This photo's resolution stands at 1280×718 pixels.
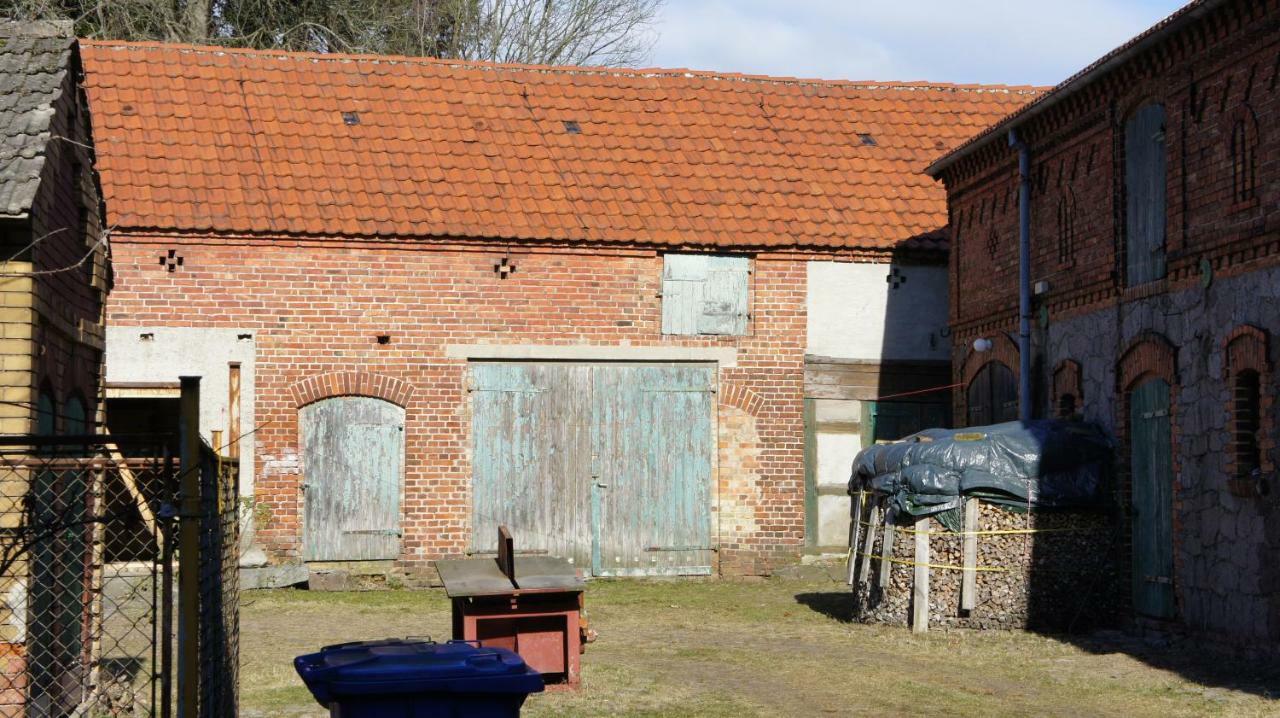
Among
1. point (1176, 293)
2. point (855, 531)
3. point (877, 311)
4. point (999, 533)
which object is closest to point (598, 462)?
point (877, 311)

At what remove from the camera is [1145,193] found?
575 inches

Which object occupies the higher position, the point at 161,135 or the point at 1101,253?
the point at 161,135

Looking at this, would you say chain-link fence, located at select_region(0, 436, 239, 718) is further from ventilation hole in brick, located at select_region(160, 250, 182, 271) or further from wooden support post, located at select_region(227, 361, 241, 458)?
ventilation hole in brick, located at select_region(160, 250, 182, 271)

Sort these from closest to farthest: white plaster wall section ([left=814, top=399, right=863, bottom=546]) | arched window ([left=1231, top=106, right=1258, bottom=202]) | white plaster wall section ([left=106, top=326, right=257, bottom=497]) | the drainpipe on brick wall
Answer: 1. arched window ([left=1231, top=106, right=1258, bottom=202])
2. the drainpipe on brick wall
3. white plaster wall section ([left=106, top=326, right=257, bottom=497])
4. white plaster wall section ([left=814, top=399, right=863, bottom=546])

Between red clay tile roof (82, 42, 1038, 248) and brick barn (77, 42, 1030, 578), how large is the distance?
49 millimetres

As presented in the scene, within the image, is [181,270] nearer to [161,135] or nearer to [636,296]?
[161,135]

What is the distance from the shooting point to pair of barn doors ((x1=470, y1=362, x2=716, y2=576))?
19.5 metres

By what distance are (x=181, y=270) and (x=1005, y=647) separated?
35.7ft

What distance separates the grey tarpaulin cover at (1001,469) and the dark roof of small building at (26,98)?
838 centimetres

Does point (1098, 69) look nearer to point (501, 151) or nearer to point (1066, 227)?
point (1066, 227)

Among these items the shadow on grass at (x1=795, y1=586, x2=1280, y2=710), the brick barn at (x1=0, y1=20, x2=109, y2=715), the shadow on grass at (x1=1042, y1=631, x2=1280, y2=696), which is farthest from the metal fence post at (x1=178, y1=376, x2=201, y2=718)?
the shadow on grass at (x1=795, y1=586, x2=1280, y2=710)

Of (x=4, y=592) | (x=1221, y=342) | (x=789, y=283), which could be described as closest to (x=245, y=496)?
(x=789, y=283)

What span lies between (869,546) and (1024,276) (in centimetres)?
397

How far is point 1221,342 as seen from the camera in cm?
1298
